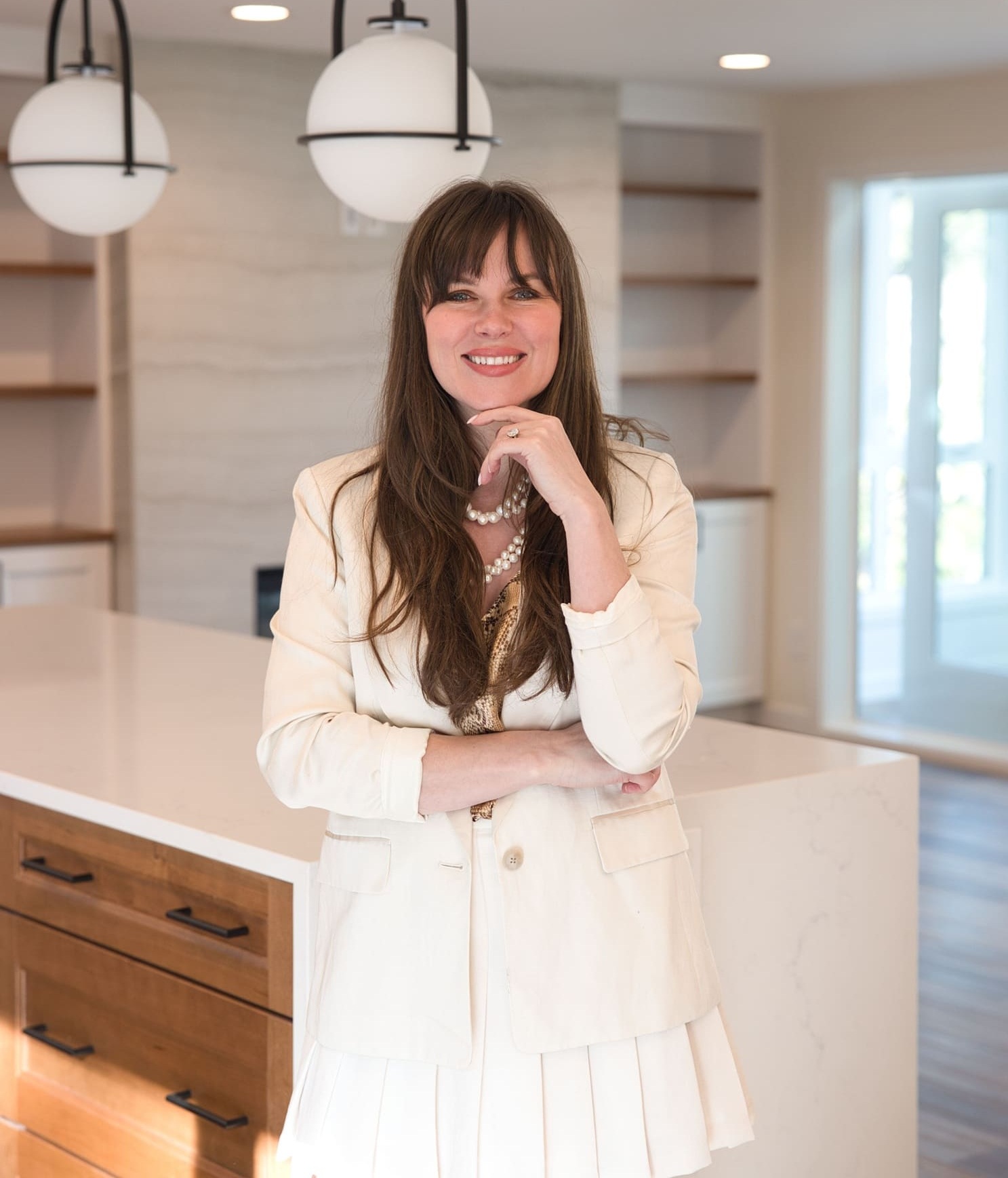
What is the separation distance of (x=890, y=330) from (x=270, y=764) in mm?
5531

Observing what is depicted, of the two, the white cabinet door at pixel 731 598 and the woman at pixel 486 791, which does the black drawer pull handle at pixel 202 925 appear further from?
the white cabinet door at pixel 731 598

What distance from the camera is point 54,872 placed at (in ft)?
7.61

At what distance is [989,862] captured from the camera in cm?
499

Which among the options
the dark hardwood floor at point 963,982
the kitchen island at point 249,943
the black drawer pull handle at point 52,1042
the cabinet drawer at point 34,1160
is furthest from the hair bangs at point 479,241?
the dark hardwood floor at point 963,982

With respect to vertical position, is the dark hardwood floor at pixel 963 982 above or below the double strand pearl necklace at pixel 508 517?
below

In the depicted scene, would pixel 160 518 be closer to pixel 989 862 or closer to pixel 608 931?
pixel 989 862

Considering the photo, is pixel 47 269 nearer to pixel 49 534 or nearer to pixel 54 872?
pixel 49 534

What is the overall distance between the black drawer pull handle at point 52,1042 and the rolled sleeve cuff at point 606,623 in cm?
128

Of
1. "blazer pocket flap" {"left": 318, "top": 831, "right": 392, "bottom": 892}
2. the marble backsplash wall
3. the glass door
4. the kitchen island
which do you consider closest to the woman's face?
"blazer pocket flap" {"left": 318, "top": 831, "right": 392, "bottom": 892}

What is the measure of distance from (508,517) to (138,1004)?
3.35 feet

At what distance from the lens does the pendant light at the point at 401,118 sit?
2.23 metres

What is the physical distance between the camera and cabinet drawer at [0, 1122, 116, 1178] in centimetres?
235

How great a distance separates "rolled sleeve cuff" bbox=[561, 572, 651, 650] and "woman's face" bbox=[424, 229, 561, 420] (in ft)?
0.78

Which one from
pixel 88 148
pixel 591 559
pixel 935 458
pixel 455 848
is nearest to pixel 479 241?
pixel 591 559
